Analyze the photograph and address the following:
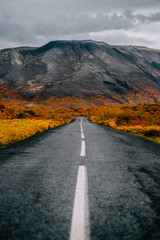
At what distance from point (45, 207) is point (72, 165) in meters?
2.42

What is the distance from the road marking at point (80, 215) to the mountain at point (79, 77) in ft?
396

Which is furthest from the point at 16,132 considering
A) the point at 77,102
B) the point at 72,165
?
the point at 77,102

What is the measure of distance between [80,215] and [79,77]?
154 m

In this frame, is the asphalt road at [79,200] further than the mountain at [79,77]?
No

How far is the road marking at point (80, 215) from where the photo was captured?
2111mm

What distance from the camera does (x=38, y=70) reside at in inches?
6545

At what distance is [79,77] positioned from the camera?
15275cm

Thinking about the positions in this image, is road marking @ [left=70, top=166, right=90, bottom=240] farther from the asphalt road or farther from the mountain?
the mountain

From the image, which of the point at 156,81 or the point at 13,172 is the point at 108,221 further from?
the point at 156,81

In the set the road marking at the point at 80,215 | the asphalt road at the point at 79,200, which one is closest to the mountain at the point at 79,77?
the asphalt road at the point at 79,200

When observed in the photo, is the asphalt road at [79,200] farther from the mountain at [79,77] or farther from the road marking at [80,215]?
the mountain at [79,77]

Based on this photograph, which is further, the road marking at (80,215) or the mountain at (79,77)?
the mountain at (79,77)

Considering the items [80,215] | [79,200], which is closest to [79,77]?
[79,200]

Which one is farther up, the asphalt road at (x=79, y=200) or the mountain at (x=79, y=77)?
the mountain at (x=79, y=77)
